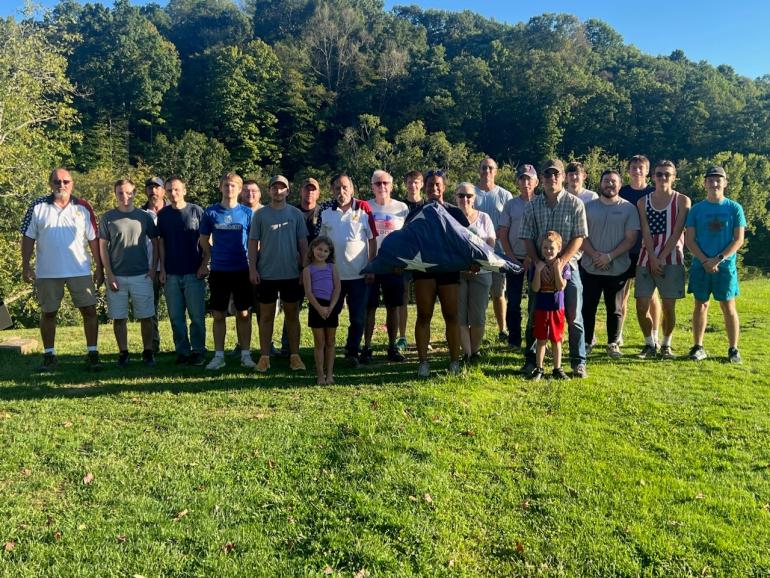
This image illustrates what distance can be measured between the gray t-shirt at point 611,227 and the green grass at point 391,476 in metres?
1.40

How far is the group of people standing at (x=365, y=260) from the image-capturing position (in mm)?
5922

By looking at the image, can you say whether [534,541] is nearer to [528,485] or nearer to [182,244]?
[528,485]

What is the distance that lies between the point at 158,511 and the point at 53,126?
48676 mm

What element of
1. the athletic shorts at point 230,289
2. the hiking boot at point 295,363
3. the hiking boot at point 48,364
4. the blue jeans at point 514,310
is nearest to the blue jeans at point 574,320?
the blue jeans at point 514,310

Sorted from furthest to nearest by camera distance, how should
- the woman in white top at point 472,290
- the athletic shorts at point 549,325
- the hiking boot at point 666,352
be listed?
1. the hiking boot at point 666,352
2. the woman in white top at point 472,290
3. the athletic shorts at point 549,325

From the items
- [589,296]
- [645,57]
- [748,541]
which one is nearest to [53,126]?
[589,296]

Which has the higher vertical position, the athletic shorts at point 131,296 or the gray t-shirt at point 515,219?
the gray t-shirt at point 515,219

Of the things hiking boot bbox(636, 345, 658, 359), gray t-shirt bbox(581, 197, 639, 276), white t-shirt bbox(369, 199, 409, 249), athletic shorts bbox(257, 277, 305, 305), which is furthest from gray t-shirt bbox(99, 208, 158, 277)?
hiking boot bbox(636, 345, 658, 359)

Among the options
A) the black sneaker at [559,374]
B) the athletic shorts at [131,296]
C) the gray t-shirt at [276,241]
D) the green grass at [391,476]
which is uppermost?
the gray t-shirt at [276,241]

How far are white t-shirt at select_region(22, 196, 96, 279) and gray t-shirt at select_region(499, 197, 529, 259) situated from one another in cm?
505

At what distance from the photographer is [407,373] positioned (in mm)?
6156

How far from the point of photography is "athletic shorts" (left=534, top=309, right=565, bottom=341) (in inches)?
227

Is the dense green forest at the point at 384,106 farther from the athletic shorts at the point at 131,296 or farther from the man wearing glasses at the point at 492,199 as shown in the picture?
the athletic shorts at the point at 131,296

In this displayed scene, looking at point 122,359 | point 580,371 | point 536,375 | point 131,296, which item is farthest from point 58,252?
point 580,371
